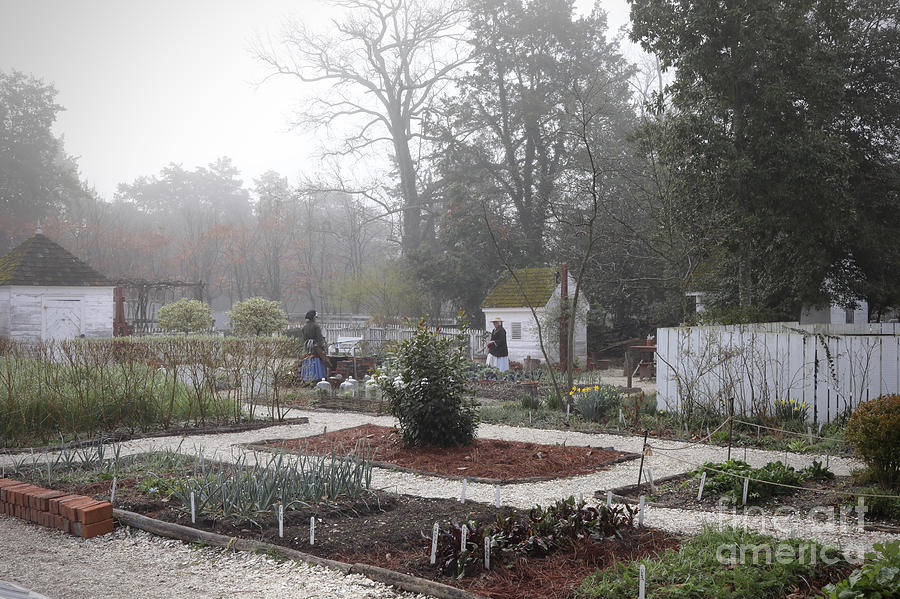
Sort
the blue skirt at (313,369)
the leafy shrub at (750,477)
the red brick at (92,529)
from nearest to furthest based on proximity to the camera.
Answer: the red brick at (92,529), the leafy shrub at (750,477), the blue skirt at (313,369)

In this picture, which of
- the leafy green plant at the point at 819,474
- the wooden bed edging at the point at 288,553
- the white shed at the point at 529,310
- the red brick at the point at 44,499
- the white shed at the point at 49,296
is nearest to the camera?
the wooden bed edging at the point at 288,553

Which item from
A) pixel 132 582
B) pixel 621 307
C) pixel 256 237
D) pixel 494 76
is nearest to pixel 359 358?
pixel 132 582

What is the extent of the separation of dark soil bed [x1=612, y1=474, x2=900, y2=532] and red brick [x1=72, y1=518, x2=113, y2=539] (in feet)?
13.9

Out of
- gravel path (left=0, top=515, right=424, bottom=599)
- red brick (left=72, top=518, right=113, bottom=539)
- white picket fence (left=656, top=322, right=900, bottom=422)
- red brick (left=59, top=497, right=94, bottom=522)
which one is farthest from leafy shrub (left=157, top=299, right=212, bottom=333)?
gravel path (left=0, top=515, right=424, bottom=599)

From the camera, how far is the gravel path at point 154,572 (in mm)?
4570

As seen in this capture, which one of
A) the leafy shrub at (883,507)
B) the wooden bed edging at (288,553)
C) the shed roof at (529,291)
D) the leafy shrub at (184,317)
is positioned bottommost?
the wooden bed edging at (288,553)

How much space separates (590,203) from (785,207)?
45.6ft

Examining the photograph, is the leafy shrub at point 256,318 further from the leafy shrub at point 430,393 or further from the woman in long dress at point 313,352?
the leafy shrub at point 430,393

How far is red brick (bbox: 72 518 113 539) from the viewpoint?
5840mm

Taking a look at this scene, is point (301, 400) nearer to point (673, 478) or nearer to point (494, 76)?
point (673, 478)

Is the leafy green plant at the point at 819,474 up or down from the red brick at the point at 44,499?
up

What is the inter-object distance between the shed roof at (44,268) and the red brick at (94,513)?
66.6 feet

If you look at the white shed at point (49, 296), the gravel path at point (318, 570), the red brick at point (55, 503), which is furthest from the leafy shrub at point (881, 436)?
the white shed at point (49, 296)

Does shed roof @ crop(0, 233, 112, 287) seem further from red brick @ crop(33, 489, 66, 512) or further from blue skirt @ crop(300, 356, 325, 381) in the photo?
red brick @ crop(33, 489, 66, 512)
